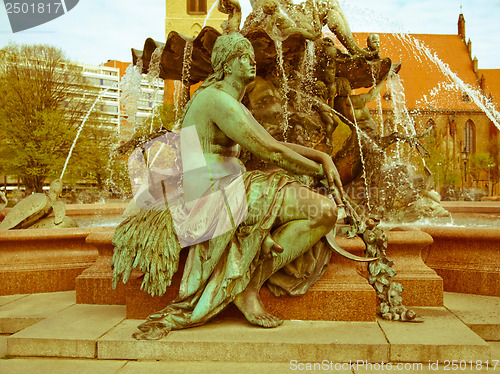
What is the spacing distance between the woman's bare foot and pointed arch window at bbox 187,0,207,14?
54502 millimetres

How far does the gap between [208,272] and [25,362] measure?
1300 mm

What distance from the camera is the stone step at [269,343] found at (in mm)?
3117

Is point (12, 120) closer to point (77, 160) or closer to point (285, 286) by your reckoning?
point (77, 160)

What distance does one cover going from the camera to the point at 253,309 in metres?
3.51

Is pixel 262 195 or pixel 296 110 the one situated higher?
pixel 296 110

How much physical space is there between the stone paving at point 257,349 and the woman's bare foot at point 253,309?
8 centimetres

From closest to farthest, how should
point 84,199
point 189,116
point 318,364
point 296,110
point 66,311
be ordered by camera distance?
point 318,364, point 189,116, point 66,311, point 296,110, point 84,199

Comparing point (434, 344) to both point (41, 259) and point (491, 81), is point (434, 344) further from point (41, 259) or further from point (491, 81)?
point (491, 81)

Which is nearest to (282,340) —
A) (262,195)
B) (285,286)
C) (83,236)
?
(285,286)

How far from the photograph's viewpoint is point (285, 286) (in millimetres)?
3643

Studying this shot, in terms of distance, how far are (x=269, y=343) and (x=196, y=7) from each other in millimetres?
55429

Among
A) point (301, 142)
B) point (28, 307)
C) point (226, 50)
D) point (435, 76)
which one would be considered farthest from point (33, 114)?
point (435, 76)

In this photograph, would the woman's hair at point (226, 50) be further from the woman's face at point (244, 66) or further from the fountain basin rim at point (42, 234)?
the fountain basin rim at point (42, 234)

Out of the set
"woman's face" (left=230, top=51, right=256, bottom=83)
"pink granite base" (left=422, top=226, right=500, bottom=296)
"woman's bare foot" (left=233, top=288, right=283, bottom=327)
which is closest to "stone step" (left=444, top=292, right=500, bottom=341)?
"pink granite base" (left=422, top=226, right=500, bottom=296)
